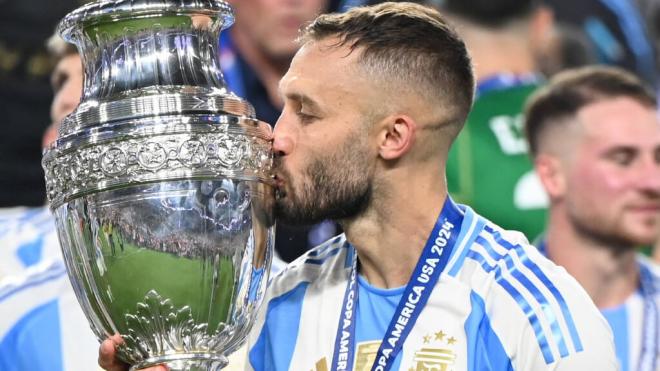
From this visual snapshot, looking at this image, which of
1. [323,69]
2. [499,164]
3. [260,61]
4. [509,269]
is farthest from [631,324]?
[323,69]

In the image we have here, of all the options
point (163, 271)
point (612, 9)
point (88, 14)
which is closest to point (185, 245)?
point (163, 271)

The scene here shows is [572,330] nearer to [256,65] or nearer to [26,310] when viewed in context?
[26,310]

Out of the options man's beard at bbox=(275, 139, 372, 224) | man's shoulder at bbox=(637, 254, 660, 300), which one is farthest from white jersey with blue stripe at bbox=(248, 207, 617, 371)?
man's shoulder at bbox=(637, 254, 660, 300)

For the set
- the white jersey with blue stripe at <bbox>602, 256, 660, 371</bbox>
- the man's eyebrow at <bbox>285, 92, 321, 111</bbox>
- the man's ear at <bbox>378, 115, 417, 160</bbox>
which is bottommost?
the white jersey with blue stripe at <bbox>602, 256, 660, 371</bbox>

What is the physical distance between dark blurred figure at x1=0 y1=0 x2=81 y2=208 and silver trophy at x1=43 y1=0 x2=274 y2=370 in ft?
7.00

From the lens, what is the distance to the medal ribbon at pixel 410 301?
2.79 meters

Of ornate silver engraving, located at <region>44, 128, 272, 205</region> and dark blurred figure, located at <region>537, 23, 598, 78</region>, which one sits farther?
dark blurred figure, located at <region>537, 23, 598, 78</region>

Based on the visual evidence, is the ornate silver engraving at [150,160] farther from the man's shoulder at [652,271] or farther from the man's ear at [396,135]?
the man's shoulder at [652,271]

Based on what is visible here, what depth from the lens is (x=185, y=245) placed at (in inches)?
105

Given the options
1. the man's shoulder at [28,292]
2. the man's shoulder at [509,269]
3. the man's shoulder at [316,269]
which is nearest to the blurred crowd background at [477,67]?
the man's shoulder at [28,292]

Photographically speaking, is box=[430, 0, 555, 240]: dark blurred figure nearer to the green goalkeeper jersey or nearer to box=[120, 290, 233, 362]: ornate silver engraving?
the green goalkeeper jersey

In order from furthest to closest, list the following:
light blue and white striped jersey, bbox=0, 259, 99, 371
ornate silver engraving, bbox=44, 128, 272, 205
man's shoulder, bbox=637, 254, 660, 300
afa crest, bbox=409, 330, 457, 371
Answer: man's shoulder, bbox=637, 254, 660, 300 < light blue and white striped jersey, bbox=0, 259, 99, 371 < afa crest, bbox=409, 330, 457, 371 < ornate silver engraving, bbox=44, 128, 272, 205

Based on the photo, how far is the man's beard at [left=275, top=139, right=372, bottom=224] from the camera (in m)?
2.86

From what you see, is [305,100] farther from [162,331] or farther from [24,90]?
[24,90]
